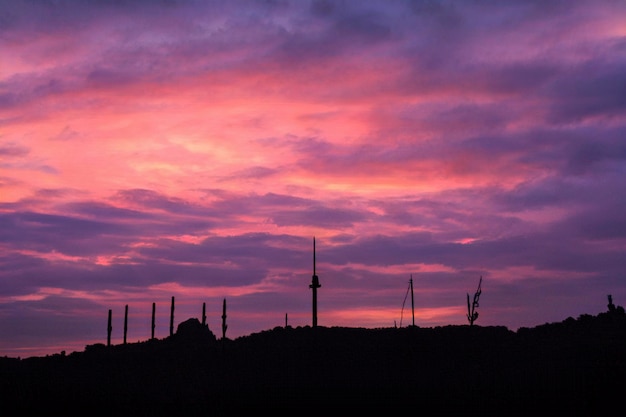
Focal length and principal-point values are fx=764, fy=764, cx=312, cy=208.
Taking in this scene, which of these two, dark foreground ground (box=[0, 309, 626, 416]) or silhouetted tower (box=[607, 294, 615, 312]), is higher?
silhouetted tower (box=[607, 294, 615, 312])

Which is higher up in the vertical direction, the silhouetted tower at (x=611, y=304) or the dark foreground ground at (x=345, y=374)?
the silhouetted tower at (x=611, y=304)

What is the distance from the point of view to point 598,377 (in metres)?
52.5

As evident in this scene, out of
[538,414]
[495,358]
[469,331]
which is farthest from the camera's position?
[469,331]

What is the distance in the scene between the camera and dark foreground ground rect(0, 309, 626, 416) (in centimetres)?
4912

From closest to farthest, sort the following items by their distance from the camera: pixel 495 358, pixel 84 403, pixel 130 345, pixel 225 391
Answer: pixel 84 403
pixel 225 391
pixel 495 358
pixel 130 345

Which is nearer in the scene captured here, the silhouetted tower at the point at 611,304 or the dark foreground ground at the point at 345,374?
the dark foreground ground at the point at 345,374

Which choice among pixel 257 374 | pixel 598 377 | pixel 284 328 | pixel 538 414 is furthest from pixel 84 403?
pixel 598 377

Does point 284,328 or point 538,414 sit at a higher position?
point 284,328

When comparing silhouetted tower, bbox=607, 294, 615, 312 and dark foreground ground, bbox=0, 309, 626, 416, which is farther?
silhouetted tower, bbox=607, 294, 615, 312

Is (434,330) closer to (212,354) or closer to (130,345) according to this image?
(212,354)

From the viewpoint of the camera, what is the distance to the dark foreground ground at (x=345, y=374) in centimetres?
4912

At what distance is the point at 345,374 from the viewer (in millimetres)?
59438

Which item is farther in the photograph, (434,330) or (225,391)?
(434,330)

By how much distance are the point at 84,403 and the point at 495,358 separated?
31.3m
